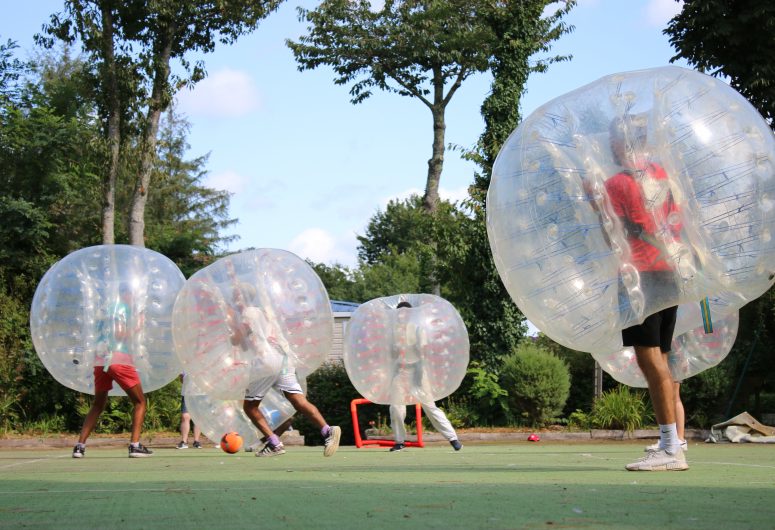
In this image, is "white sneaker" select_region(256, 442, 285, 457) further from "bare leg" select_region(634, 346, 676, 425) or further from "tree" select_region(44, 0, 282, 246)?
"tree" select_region(44, 0, 282, 246)

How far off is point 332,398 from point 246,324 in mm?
11945

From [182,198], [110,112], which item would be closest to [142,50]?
[110,112]

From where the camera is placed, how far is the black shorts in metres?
5.97

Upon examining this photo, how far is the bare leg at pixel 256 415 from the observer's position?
925cm

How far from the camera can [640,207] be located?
18.1 ft

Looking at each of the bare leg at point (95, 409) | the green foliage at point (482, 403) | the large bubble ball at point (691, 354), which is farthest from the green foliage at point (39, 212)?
the large bubble ball at point (691, 354)

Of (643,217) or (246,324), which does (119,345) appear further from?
(643,217)

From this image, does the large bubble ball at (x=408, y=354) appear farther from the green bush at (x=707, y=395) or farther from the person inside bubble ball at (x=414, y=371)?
the green bush at (x=707, y=395)

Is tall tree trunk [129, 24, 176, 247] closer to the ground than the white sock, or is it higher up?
higher up

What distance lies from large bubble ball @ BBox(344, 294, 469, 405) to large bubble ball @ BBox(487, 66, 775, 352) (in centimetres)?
611

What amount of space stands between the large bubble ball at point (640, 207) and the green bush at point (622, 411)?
11893mm

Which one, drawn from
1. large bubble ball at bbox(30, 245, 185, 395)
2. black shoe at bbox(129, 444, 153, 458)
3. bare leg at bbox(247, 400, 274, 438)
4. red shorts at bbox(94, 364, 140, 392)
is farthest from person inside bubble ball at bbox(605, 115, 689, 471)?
black shoe at bbox(129, 444, 153, 458)

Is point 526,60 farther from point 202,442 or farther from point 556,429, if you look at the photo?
point 202,442

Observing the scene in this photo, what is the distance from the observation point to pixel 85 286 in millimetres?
10484
